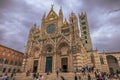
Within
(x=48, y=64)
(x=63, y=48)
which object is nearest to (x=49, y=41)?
(x=63, y=48)

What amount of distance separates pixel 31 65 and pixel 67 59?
34.8 feet

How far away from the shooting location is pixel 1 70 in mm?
27781

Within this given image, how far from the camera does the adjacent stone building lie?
95.5ft

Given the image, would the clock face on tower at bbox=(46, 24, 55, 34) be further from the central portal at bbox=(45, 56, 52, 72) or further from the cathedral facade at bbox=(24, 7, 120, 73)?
the central portal at bbox=(45, 56, 52, 72)

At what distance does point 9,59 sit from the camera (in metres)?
31.9

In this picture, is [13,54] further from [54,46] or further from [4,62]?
[54,46]

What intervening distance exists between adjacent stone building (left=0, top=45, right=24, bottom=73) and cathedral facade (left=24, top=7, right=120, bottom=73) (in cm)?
944

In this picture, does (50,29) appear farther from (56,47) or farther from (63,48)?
(63,48)

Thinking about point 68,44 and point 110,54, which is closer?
point 68,44

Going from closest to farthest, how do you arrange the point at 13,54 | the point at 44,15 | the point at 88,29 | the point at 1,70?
1. the point at 1,70
2. the point at 44,15
3. the point at 13,54
4. the point at 88,29

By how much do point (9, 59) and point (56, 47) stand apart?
20.0m

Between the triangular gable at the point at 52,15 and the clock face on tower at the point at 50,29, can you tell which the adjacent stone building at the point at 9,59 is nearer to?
the clock face on tower at the point at 50,29

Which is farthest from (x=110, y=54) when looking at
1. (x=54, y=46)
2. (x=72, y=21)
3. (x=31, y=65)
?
(x=31, y=65)

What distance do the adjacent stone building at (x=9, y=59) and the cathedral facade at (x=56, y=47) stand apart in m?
9.44
